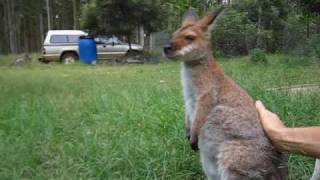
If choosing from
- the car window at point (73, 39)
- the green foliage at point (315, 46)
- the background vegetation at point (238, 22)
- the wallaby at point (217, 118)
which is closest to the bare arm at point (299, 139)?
the wallaby at point (217, 118)

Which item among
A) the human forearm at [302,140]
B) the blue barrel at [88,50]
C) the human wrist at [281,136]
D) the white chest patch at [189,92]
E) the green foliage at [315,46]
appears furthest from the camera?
the blue barrel at [88,50]

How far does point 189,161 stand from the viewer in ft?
14.4

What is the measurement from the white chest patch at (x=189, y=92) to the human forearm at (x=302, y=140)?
112 centimetres

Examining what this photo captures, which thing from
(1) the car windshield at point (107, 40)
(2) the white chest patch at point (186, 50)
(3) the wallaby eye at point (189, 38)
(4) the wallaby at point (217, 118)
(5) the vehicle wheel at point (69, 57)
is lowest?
(5) the vehicle wheel at point (69, 57)

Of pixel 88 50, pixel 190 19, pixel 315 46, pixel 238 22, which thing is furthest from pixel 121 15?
pixel 190 19

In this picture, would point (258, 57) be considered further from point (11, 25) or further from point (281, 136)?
point (11, 25)

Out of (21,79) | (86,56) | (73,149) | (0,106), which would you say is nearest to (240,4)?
(86,56)

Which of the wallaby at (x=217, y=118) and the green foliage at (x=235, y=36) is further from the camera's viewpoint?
the green foliage at (x=235, y=36)

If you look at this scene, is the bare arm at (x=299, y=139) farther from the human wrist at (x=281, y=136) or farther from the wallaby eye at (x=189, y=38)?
the wallaby eye at (x=189, y=38)

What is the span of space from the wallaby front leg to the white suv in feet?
59.5

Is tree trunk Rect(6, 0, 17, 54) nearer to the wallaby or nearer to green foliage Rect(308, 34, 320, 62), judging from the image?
green foliage Rect(308, 34, 320, 62)

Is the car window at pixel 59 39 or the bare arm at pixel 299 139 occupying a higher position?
the bare arm at pixel 299 139

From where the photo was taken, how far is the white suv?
71.2 ft

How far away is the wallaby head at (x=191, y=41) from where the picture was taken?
347cm
